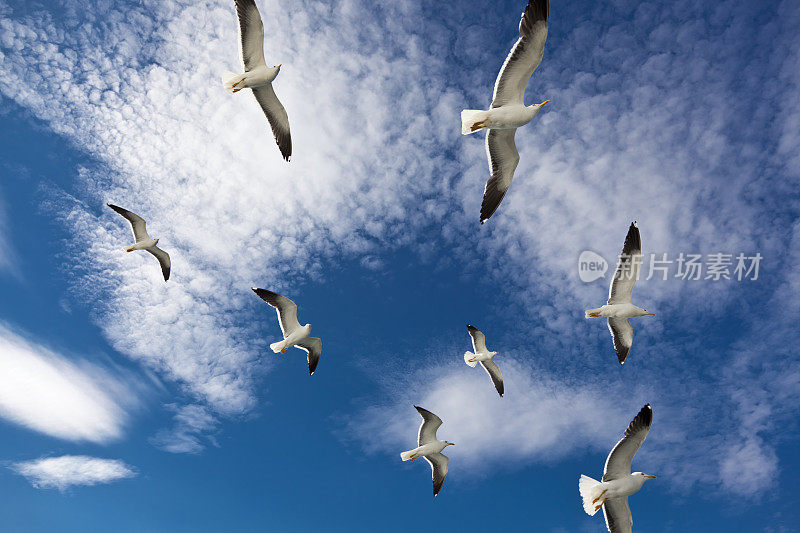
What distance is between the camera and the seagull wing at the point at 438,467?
1944 cm

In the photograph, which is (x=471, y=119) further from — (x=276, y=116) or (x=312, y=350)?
(x=312, y=350)

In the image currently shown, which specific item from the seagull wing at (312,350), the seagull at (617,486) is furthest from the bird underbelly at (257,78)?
the seagull at (617,486)

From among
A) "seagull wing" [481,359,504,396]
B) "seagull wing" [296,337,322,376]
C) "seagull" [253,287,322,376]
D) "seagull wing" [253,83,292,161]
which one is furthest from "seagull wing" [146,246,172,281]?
"seagull wing" [481,359,504,396]

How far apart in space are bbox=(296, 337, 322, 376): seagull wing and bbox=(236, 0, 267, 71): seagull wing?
32.9ft

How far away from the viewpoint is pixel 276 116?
50.0 ft

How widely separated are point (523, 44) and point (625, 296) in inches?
321

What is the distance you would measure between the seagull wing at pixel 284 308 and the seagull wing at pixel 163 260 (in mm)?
6098

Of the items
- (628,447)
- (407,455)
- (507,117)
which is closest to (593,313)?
(628,447)

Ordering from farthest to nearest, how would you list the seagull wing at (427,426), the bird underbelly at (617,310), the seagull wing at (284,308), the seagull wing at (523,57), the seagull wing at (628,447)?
the seagull wing at (427,426)
the seagull wing at (284,308)
the bird underbelly at (617,310)
the seagull wing at (628,447)
the seagull wing at (523,57)

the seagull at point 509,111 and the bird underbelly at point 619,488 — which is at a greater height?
the seagull at point 509,111

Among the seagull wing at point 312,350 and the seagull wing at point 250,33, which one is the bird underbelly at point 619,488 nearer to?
the seagull wing at point 312,350

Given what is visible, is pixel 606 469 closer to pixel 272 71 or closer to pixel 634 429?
pixel 634 429

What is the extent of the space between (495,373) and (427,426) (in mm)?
4481

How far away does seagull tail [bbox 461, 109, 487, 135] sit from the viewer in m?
12.8
